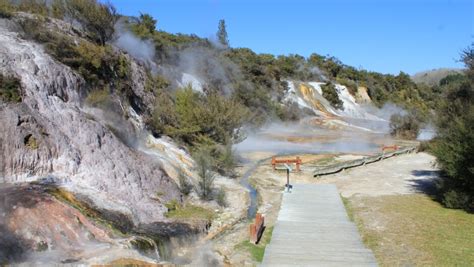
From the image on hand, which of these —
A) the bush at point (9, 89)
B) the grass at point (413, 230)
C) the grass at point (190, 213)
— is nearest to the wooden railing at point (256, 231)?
the grass at point (190, 213)

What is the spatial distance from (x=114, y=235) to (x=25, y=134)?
4.88m

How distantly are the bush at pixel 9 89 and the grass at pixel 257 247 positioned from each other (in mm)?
8740

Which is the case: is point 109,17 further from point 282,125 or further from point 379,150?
point 282,125

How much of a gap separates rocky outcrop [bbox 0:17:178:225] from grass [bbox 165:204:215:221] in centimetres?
48

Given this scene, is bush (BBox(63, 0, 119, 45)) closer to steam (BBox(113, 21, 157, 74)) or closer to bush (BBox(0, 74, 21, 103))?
steam (BBox(113, 21, 157, 74))

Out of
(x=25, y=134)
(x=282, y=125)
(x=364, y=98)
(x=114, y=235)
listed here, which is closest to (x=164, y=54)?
(x=282, y=125)

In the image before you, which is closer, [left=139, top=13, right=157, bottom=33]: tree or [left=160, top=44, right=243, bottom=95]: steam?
[left=160, top=44, right=243, bottom=95]: steam

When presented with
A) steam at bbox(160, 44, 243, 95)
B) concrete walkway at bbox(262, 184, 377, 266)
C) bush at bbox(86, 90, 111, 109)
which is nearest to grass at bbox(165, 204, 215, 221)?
concrete walkway at bbox(262, 184, 377, 266)

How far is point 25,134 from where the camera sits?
50.3ft

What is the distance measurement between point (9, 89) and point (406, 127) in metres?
40.5

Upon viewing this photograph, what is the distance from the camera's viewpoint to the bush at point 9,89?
16.0 m

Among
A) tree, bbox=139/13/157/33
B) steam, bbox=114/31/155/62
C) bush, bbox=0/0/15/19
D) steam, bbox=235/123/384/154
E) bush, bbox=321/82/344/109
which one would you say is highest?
tree, bbox=139/13/157/33

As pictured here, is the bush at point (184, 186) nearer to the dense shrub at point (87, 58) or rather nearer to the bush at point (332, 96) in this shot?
the dense shrub at point (87, 58)

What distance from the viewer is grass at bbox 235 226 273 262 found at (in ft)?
43.7
